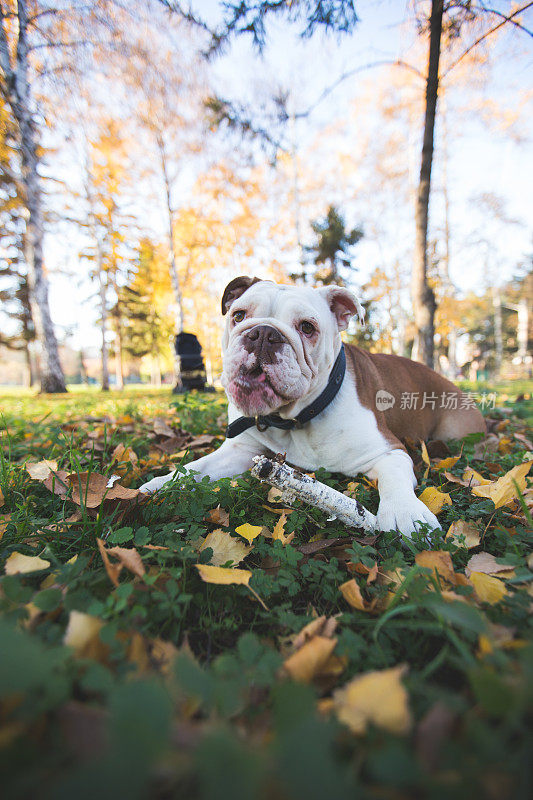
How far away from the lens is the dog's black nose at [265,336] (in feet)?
6.18

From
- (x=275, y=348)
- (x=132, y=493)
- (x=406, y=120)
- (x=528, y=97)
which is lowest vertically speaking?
(x=132, y=493)

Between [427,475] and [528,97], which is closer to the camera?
[427,475]

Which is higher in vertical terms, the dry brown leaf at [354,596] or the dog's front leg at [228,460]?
the dog's front leg at [228,460]

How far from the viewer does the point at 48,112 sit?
9.22 m

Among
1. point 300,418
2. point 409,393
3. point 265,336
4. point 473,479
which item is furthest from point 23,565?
point 409,393

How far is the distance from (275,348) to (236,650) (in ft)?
4.25

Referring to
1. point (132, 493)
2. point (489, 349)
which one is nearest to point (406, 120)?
point (132, 493)

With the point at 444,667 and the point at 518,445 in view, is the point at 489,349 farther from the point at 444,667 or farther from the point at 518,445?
the point at 444,667

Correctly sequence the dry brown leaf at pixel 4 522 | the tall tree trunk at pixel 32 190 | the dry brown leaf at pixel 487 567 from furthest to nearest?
the tall tree trunk at pixel 32 190 < the dry brown leaf at pixel 4 522 < the dry brown leaf at pixel 487 567

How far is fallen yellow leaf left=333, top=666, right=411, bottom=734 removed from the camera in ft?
1.82

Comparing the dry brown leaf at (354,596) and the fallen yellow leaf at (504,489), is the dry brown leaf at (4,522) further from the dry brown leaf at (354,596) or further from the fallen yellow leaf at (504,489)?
the fallen yellow leaf at (504,489)

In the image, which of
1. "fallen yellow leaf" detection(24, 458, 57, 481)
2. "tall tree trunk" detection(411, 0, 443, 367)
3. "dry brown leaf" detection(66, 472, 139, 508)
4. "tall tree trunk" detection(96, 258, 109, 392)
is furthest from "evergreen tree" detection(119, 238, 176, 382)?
"dry brown leaf" detection(66, 472, 139, 508)

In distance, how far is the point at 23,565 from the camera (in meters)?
1.10

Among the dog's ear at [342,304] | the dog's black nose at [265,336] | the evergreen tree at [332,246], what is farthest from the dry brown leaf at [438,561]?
the evergreen tree at [332,246]
